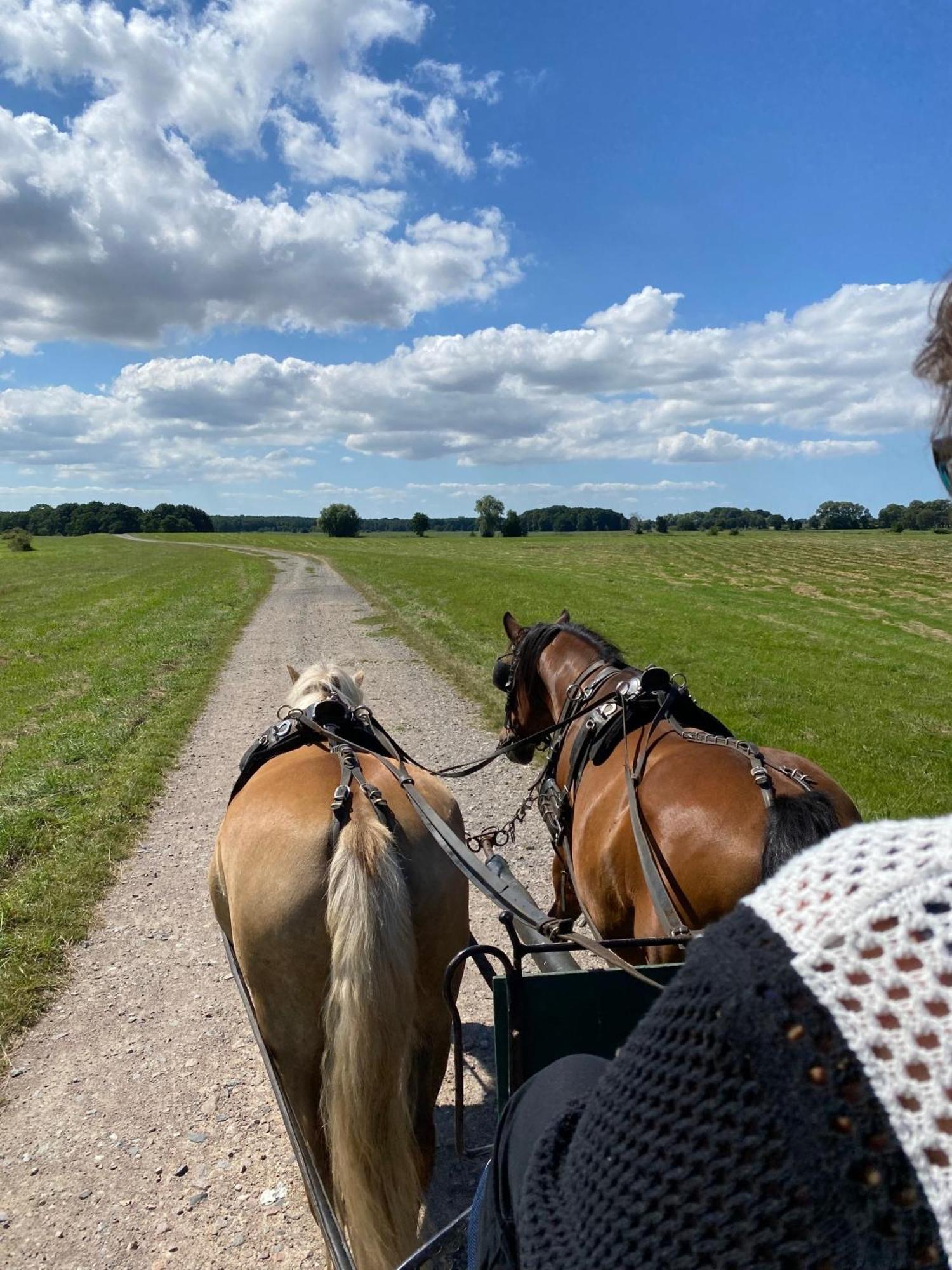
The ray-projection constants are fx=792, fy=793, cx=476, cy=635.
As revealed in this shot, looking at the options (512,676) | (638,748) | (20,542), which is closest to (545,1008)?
(638,748)

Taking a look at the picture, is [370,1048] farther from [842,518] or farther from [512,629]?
[842,518]

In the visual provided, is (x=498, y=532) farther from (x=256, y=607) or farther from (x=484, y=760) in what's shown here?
(x=484, y=760)

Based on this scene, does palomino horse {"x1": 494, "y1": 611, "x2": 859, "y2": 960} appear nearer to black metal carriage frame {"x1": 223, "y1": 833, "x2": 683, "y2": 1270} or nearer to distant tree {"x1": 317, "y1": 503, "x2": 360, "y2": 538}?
black metal carriage frame {"x1": 223, "y1": 833, "x2": 683, "y2": 1270}

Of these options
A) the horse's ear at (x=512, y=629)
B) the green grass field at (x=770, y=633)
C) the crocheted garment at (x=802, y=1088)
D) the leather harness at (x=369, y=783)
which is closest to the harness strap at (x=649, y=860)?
the leather harness at (x=369, y=783)

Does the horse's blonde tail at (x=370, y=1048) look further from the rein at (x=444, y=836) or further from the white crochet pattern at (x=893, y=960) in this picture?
the white crochet pattern at (x=893, y=960)

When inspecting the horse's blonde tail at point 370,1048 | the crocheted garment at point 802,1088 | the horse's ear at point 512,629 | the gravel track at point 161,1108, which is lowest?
the gravel track at point 161,1108

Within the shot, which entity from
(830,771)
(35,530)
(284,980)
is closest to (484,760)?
(284,980)

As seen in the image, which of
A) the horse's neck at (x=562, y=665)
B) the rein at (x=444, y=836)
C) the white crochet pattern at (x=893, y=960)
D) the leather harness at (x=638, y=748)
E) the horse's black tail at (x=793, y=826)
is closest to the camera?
the white crochet pattern at (x=893, y=960)

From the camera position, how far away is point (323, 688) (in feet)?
14.8

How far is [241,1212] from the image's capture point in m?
3.22

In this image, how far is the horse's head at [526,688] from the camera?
577 centimetres

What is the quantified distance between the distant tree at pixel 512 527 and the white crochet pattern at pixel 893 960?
107 meters

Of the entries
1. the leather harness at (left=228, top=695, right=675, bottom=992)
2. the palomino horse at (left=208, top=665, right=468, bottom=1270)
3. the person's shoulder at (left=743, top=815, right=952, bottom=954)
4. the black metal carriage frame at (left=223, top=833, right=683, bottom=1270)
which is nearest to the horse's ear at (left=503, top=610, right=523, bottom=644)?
the leather harness at (left=228, top=695, right=675, bottom=992)

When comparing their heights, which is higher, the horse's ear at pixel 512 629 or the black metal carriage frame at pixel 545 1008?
the horse's ear at pixel 512 629
